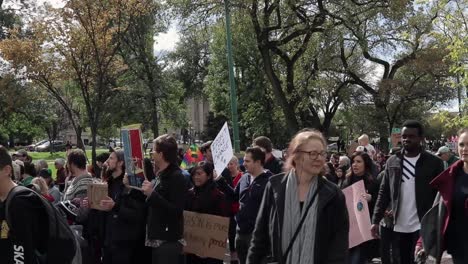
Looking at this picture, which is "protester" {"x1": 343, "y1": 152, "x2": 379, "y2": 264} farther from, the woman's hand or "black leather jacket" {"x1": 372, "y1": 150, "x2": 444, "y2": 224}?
"black leather jacket" {"x1": 372, "y1": 150, "x2": 444, "y2": 224}

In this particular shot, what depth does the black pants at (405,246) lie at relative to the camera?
609cm

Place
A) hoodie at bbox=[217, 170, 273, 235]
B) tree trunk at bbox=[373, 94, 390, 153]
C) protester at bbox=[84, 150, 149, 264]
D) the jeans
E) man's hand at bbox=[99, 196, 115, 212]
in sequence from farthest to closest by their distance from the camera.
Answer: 1. tree trunk at bbox=[373, 94, 390, 153]
2. the jeans
3. hoodie at bbox=[217, 170, 273, 235]
4. protester at bbox=[84, 150, 149, 264]
5. man's hand at bbox=[99, 196, 115, 212]

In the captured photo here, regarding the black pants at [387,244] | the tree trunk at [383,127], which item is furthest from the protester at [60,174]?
the tree trunk at [383,127]

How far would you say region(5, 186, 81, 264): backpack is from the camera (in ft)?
11.8

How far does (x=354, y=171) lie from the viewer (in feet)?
25.5

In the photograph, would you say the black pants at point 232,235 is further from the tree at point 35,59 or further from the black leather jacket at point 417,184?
the tree at point 35,59

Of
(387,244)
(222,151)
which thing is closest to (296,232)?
(387,244)

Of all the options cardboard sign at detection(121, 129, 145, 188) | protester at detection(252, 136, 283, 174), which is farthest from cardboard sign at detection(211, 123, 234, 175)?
cardboard sign at detection(121, 129, 145, 188)

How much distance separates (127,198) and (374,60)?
3207 centimetres

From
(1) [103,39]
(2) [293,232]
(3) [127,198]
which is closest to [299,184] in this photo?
(2) [293,232]

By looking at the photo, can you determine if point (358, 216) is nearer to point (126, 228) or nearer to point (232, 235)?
point (232, 235)

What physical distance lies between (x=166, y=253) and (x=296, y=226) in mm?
2454

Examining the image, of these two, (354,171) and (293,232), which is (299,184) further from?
(354,171)

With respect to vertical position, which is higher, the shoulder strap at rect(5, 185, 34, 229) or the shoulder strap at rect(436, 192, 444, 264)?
the shoulder strap at rect(5, 185, 34, 229)
